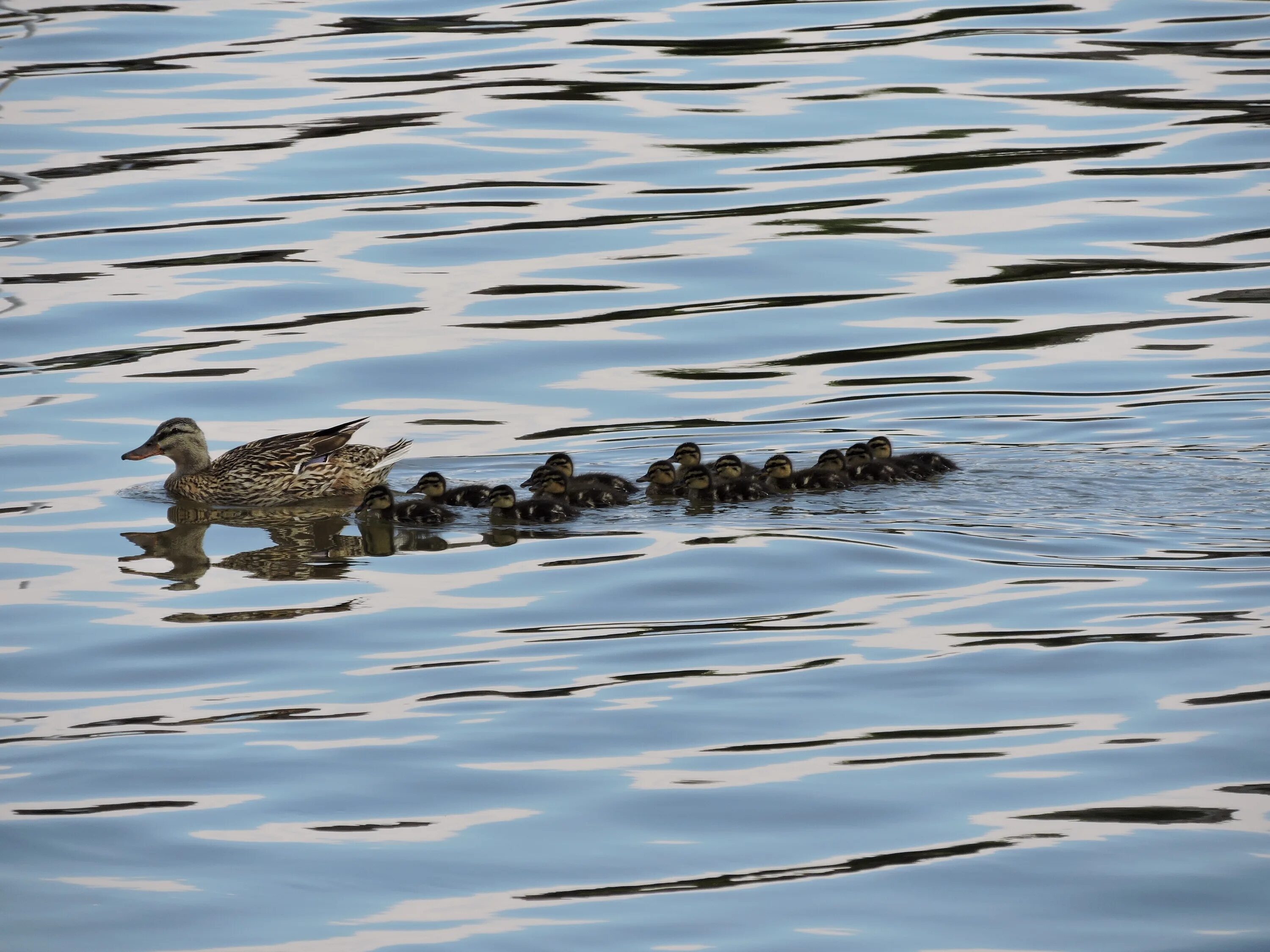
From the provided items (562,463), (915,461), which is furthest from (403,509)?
(915,461)

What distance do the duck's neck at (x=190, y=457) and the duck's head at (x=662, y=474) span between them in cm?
246

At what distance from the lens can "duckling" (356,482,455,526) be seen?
949cm

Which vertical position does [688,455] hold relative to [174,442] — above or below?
below

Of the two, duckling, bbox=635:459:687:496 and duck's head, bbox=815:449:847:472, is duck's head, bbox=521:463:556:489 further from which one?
duck's head, bbox=815:449:847:472

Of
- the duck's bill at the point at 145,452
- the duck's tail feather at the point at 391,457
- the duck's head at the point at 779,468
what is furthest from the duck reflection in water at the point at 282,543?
the duck's head at the point at 779,468

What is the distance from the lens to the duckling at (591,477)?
953 centimetres

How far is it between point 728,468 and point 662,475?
30 cm

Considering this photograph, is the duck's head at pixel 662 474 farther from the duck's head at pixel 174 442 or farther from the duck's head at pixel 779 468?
the duck's head at pixel 174 442

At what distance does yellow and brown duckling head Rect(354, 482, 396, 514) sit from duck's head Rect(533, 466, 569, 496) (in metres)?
0.70

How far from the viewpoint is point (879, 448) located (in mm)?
9688

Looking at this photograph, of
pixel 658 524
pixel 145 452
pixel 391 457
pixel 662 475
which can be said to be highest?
pixel 145 452

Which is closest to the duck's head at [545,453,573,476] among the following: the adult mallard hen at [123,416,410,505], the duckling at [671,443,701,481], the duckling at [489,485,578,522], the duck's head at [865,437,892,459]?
the duckling at [489,485,578,522]

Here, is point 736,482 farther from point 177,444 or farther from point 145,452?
point 145,452

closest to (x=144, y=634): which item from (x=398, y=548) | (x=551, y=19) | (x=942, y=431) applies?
(x=398, y=548)
